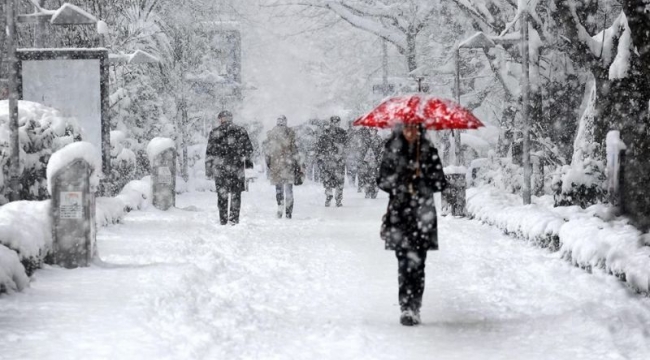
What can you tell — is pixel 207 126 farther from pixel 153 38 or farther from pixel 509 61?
pixel 509 61

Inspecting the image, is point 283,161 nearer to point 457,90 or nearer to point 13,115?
point 457,90

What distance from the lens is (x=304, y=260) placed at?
11.7m

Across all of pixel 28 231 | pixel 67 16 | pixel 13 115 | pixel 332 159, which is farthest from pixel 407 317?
pixel 332 159

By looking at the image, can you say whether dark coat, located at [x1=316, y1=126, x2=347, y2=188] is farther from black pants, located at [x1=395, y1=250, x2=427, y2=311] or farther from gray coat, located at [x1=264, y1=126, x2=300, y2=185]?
black pants, located at [x1=395, y1=250, x2=427, y2=311]

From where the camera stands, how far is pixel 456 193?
18672 mm

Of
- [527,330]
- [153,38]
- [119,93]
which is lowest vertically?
[527,330]

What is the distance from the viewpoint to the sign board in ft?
48.6

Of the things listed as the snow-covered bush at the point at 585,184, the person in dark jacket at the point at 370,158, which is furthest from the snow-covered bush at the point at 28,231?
the person in dark jacket at the point at 370,158

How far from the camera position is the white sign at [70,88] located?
1490 centimetres

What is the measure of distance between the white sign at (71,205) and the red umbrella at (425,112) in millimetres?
3766

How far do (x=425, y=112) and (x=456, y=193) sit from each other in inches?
409

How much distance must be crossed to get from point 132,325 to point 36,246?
319cm

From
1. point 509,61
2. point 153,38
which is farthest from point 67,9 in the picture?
point 153,38

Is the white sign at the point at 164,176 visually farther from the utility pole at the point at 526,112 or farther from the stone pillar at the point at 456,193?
the utility pole at the point at 526,112
